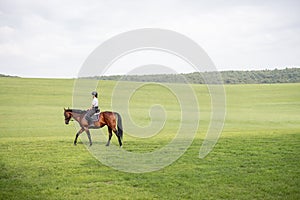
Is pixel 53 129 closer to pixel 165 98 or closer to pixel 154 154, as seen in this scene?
pixel 154 154

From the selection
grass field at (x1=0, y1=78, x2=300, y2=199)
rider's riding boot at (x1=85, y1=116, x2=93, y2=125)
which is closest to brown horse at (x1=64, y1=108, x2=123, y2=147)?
rider's riding boot at (x1=85, y1=116, x2=93, y2=125)

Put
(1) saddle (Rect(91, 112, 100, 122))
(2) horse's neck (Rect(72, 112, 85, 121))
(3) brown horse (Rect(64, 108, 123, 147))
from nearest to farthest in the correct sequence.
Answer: (1) saddle (Rect(91, 112, 100, 122)), (3) brown horse (Rect(64, 108, 123, 147)), (2) horse's neck (Rect(72, 112, 85, 121))

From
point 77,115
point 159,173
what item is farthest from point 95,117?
point 159,173

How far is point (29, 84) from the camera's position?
64.2m

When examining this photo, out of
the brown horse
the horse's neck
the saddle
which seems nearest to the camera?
the saddle

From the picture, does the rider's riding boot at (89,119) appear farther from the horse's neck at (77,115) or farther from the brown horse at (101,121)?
the horse's neck at (77,115)

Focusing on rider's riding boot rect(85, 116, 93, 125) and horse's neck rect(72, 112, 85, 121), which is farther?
horse's neck rect(72, 112, 85, 121)

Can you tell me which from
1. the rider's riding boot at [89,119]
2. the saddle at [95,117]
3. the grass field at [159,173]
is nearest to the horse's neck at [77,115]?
the rider's riding boot at [89,119]

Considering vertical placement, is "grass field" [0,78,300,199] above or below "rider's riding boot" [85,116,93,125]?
below

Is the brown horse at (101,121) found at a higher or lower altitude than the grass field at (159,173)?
higher

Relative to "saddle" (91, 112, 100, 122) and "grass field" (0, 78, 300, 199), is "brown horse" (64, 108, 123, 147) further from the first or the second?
"grass field" (0, 78, 300, 199)

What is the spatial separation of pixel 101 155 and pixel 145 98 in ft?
144

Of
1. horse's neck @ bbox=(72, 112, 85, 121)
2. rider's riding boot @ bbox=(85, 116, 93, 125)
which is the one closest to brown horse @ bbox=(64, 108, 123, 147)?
horse's neck @ bbox=(72, 112, 85, 121)

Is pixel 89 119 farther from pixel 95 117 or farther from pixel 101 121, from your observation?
pixel 101 121
